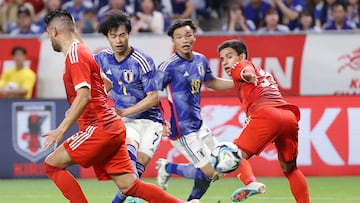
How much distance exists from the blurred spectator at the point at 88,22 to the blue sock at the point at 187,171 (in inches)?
280

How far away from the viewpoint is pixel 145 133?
11359 millimetres

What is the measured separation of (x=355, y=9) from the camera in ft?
65.0

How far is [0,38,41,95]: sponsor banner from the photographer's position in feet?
59.0

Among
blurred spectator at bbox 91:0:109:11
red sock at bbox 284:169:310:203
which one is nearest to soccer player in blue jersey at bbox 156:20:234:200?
red sock at bbox 284:169:310:203

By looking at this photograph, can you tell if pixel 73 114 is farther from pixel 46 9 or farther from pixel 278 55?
pixel 46 9

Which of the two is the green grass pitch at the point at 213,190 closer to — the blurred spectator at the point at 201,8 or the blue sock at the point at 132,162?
the blue sock at the point at 132,162

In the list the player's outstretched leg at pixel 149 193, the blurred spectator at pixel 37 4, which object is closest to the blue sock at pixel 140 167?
the player's outstretched leg at pixel 149 193

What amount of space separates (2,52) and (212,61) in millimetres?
3620

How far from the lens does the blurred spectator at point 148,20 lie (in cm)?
1912

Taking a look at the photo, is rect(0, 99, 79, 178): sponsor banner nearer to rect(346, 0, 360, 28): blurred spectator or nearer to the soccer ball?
rect(346, 0, 360, 28): blurred spectator

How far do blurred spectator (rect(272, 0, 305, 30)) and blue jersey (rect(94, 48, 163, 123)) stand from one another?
8625 millimetres

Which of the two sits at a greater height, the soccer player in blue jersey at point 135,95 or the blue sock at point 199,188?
the soccer player in blue jersey at point 135,95

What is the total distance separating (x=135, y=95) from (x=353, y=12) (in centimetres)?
938

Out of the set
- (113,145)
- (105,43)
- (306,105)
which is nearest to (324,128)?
(306,105)
